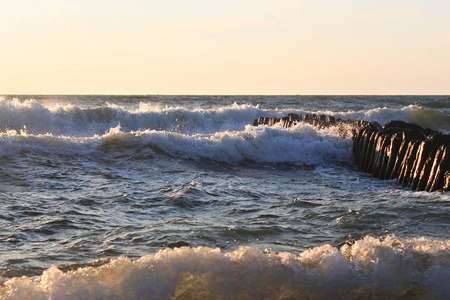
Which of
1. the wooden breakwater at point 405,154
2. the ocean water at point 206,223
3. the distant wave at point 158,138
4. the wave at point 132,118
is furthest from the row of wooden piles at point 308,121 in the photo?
the wave at point 132,118

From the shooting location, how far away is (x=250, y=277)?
4824 mm

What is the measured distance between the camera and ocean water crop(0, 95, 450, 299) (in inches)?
187

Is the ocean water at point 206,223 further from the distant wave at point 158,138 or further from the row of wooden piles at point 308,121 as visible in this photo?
the row of wooden piles at point 308,121

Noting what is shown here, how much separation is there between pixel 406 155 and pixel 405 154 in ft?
0.37

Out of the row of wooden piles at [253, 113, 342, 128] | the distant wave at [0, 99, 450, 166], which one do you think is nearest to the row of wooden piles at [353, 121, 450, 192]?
the distant wave at [0, 99, 450, 166]

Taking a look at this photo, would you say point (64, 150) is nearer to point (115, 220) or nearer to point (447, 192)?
point (115, 220)

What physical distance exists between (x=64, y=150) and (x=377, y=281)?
9.14 m

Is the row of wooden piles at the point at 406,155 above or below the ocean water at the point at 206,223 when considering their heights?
above

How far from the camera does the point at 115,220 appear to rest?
22.7ft

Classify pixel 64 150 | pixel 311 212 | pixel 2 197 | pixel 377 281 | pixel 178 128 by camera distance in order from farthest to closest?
pixel 178 128, pixel 64 150, pixel 2 197, pixel 311 212, pixel 377 281

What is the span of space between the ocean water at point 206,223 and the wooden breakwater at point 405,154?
0.35 m

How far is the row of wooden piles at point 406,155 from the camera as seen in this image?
28.9 ft

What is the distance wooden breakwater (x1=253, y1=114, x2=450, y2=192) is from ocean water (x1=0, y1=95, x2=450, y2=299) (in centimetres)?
35

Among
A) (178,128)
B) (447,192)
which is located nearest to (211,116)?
(178,128)
